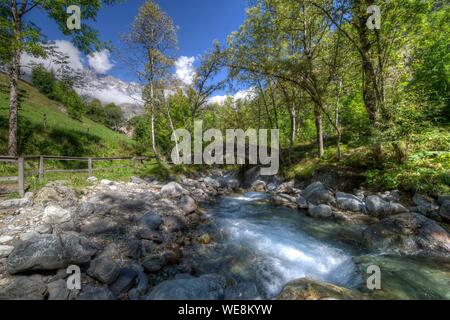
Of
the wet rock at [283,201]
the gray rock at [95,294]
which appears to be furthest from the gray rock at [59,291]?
the wet rock at [283,201]

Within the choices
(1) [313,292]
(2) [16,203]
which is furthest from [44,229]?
(1) [313,292]

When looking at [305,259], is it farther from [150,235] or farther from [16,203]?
[16,203]

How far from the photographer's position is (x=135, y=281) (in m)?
3.89

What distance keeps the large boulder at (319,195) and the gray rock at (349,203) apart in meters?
0.30

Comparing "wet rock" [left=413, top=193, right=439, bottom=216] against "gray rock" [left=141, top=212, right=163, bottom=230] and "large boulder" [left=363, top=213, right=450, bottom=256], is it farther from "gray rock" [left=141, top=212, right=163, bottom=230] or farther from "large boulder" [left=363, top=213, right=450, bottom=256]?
"gray rock" [left=141, top=212, right=163, bottom=230]

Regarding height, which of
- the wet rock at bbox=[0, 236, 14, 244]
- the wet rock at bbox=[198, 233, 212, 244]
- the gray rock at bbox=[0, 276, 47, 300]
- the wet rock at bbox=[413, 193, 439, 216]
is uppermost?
the wet rock at bbox=[413, 193, 439, 216]

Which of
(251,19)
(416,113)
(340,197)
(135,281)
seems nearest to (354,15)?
(416,113)

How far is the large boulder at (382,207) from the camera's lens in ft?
22.5

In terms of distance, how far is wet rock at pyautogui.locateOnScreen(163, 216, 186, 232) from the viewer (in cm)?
619

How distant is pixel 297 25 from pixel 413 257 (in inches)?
473

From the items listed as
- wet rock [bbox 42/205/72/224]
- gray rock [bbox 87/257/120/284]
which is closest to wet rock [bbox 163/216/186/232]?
gray rock [bbox 87/257/120/284]

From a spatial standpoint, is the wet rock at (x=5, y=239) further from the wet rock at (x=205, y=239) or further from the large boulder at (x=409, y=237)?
the large boulder at (x=409, y=237)

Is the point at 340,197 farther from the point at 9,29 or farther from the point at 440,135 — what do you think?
the point at 9,29

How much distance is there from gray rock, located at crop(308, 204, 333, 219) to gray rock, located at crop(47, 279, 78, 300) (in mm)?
7838
